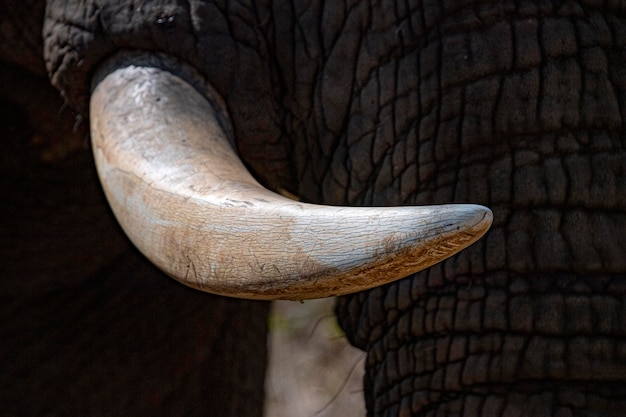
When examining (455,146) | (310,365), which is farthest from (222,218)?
(310,365)

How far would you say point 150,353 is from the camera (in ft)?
8.90

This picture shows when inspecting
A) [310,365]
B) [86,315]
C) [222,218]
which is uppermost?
[222,218]

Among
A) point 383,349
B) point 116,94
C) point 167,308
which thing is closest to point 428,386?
point 383,349

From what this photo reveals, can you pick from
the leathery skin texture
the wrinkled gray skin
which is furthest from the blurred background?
the wrinkled gray skin

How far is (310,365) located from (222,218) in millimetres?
3292

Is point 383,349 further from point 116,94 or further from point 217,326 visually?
point 217,326

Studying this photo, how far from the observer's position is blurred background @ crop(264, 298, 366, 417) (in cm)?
447

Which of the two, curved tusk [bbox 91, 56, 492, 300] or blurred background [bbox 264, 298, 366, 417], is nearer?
curved tusk [bbox 91, 56, 492, 300]

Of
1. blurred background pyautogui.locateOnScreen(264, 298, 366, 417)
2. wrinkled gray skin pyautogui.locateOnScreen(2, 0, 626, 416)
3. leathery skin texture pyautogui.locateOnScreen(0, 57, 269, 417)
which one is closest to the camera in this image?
wrinkled gray skin pyautogui.locateOnScreen(2, 0, 626, 416)

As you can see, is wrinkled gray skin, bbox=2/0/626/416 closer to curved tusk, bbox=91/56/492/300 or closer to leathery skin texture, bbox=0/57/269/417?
curved tusk, bbox=91/56/492/300

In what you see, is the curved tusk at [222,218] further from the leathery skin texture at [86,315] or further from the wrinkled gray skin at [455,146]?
the leathery skin texture at [86,315]

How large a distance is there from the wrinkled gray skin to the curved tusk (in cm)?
13

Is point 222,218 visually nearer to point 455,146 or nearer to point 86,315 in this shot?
point 455,146

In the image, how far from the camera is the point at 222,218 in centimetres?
149
